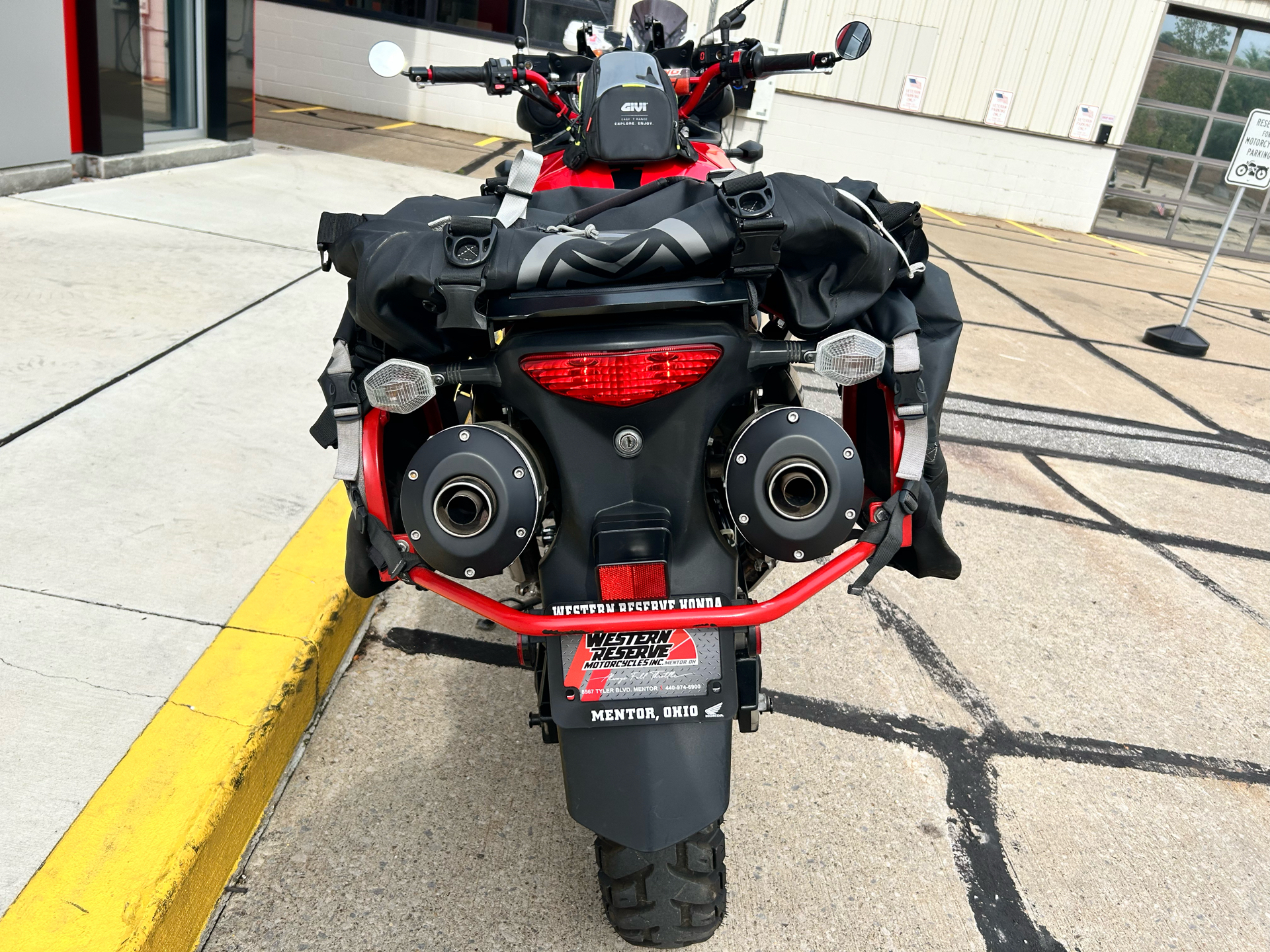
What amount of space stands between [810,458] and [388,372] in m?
0.77

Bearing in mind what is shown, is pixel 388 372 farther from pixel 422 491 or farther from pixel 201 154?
pixel 201 154

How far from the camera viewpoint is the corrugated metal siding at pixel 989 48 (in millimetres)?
14742

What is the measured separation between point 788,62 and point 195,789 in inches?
124

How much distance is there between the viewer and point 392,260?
1581 mm

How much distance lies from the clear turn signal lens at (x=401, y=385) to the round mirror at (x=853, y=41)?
2693 mm

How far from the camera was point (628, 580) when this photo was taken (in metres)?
1.67

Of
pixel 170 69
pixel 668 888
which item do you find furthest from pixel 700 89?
pixel 170 69

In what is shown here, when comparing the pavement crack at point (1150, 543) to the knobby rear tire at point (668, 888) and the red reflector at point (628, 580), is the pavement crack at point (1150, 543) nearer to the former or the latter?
the knobby rear tire at point (668, 888)

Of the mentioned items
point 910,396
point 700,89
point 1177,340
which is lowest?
point 1177,340

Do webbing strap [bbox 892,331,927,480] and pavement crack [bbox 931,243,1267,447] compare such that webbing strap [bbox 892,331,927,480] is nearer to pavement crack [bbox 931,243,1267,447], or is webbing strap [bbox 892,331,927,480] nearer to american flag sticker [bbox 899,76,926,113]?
pavement crack [bbox 931,243,1267,447]

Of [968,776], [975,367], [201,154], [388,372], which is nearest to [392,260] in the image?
[388,372]

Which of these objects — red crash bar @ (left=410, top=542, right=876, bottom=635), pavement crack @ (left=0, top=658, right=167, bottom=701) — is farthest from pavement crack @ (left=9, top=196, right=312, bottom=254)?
red crash bar @ (left=410, top=542, right=876, bottom=635)

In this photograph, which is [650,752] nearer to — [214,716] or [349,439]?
[349,439]

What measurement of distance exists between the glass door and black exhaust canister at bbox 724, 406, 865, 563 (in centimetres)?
739
